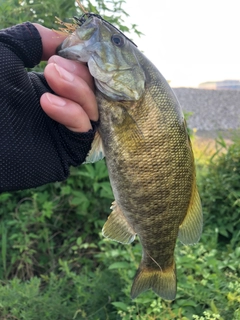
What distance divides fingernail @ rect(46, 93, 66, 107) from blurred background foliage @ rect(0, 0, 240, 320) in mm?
1437

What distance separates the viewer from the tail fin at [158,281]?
1.88 m

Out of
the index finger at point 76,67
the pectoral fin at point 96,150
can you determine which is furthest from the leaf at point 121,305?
the index finger at point 76,67

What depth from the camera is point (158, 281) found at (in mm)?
1889

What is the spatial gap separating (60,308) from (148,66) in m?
1.79

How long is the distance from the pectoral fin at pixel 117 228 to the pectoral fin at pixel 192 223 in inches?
9.2

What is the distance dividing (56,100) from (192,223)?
83 cm

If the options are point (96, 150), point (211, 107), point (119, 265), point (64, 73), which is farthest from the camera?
point (211, 107)

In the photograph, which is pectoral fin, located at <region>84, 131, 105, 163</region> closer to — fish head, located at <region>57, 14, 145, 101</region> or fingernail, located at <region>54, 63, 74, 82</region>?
fish head, located at <region>57, 14, 145, 101</region>

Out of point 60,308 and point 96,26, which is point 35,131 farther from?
point 60,308

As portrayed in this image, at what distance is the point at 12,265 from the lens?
11.0ft

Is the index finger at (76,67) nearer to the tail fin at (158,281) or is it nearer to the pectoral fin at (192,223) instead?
the pectoral fin at (192,223)

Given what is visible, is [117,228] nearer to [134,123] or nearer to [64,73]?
[134,123]

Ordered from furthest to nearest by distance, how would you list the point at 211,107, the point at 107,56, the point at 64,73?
the point at 211,107
the point at 107,56
the point at 64,73

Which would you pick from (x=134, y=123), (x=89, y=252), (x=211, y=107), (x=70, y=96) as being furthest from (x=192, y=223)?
(x=211, y=107)
